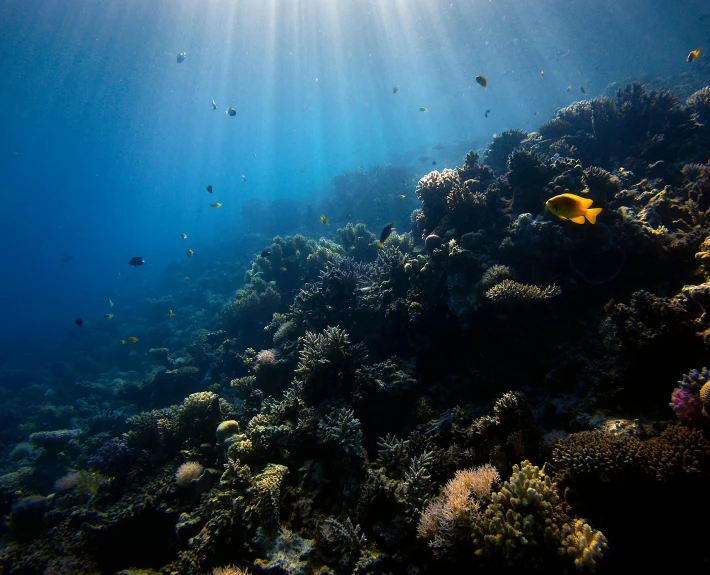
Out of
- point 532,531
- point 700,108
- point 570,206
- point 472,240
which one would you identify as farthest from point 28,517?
point 700,108

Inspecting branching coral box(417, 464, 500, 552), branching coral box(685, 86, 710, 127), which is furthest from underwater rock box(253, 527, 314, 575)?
branching coral box(685, 86, 710, 127)

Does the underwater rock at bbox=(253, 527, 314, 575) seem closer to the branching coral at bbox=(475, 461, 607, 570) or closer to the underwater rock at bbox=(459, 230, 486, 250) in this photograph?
the branching coral at bbox=(475, 461, 607, 570)

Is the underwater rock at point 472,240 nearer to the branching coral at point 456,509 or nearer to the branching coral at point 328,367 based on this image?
the branching coral at point 328,367

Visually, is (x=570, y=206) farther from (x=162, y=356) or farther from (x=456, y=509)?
(x=162, y=356)

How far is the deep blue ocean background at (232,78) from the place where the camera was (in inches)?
1141

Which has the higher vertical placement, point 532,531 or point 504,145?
point 504,145

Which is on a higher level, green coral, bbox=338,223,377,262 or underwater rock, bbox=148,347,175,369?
green coral, bbox=338,223,377,262

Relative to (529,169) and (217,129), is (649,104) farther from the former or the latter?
(217,129)

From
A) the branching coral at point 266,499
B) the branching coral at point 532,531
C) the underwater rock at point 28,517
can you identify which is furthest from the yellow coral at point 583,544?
the underwater rock at point 28,517

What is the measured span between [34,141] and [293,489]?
84.4m

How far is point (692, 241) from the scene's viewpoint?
179 inches

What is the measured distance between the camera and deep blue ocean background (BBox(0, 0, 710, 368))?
29.0 m

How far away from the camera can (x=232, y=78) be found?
2223 inches

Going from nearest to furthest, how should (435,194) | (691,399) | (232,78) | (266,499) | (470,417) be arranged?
1. (691,399)
2. (266,499)
3. (470,417)
4. (435,194)
5. (232,78)
